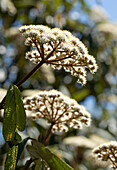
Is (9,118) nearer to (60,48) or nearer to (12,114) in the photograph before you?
(12,114)

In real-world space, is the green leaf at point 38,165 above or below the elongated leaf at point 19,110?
below

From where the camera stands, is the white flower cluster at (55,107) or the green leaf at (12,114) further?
the white flower cluster at (55,107)

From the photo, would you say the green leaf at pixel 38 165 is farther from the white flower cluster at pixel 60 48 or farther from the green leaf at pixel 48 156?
the white flower cluster at pixel 60 48

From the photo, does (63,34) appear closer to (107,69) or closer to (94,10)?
(107,69)

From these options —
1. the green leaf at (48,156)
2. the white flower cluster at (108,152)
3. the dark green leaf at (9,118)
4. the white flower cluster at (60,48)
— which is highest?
the white flower cluster at (60,48)

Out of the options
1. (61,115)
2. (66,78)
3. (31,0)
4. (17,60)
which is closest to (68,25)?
(31,0)

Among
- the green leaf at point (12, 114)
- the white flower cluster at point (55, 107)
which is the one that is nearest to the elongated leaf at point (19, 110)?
the green leaf at point (12, 114)

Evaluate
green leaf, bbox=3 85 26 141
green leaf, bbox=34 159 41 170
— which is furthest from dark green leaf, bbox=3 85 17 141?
green leaf, bbox=34 159 41 170
